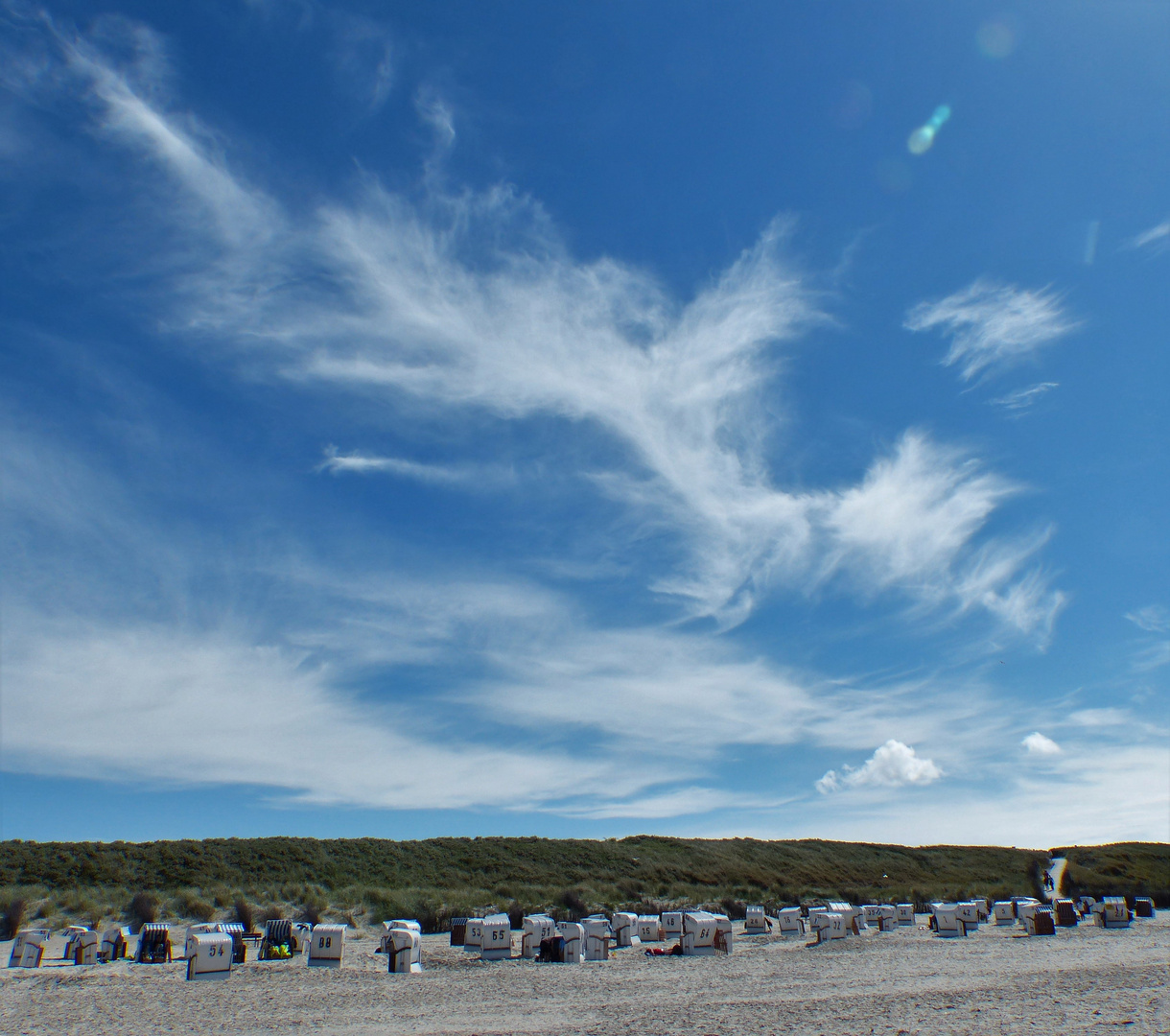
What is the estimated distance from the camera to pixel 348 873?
56.1m

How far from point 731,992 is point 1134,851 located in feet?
315

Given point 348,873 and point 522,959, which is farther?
point 348,873

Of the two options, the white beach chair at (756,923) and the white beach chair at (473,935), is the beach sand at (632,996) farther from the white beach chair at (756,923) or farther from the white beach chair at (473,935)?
the white beach chair at (756,923)

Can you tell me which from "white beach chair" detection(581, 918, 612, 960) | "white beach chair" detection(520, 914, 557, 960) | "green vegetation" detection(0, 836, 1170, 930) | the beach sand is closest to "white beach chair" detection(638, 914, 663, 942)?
the beach sand

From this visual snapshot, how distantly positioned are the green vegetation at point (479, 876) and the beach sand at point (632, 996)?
10274 mm

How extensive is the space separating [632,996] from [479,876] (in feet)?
A: 149

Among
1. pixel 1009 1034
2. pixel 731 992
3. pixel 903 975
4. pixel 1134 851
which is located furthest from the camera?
pixel 1134 851

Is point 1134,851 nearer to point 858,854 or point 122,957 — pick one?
point 858,854

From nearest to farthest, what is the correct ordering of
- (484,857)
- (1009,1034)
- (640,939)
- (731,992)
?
(1009,1034) → (731,992) → (640,939) → (484,857)

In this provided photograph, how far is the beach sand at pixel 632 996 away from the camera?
14398 millimetres

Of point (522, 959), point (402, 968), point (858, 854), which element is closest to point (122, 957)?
point (402, 968)

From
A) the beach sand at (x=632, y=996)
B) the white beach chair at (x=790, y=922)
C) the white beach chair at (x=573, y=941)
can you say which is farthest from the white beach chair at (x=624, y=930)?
the white beach chair at (x=790, y=922)

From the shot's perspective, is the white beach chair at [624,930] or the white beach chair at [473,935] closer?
the white beach chair at [473,935]

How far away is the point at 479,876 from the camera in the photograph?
58875 millimetres
